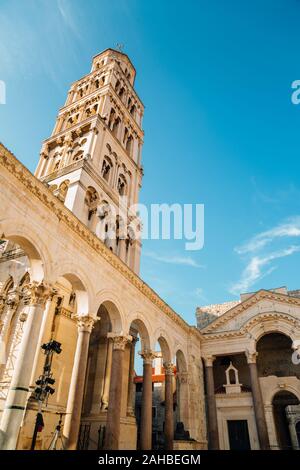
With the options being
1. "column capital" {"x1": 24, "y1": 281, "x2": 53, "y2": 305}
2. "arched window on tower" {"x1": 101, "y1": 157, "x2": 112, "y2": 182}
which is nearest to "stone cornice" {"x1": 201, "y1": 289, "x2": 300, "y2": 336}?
"arched window on tower" {"x1": 101, "y1": 157, "x2": 112, "y2": 182}

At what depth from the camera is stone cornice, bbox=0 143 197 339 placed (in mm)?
11000

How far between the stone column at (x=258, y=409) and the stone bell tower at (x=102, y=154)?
416 inches

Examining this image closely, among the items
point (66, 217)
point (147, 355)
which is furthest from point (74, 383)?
point (66, 217)

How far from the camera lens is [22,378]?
9852mm

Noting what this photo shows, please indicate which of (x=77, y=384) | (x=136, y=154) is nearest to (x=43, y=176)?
(x=136, y=154)

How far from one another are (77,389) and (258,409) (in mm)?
14395

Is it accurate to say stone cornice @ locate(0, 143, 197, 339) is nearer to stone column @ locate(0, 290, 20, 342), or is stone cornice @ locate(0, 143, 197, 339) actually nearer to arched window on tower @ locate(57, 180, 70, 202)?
stone column @ locate(0, 290, 20, 342)

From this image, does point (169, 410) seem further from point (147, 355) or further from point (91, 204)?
point (91, 204)

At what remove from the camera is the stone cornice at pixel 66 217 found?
11000mm

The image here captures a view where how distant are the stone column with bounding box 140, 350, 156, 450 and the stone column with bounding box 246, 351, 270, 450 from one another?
8482 mm

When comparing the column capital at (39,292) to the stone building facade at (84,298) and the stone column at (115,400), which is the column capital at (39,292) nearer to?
the stone building facade at (84,298)

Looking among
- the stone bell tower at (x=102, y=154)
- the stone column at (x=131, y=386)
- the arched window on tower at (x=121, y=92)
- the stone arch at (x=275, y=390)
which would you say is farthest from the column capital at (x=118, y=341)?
the arched window on tower at (x=121, y=92)

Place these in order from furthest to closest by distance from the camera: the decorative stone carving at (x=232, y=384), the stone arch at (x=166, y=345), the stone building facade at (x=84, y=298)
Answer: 1. the decorative stone carving at (x=232, y=384)
2. the stone arch at (x=166, y=345)
3. the stone building facade at (x=84, y=298)
